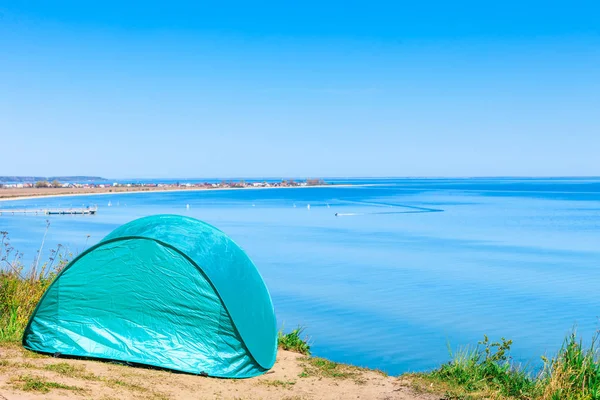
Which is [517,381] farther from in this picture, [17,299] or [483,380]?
[17,299]

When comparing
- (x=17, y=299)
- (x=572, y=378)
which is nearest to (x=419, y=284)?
(x=572, y=378)

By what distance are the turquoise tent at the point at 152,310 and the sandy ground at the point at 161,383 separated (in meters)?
0.26

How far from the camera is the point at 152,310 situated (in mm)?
9570

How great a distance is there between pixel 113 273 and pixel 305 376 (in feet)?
11.3

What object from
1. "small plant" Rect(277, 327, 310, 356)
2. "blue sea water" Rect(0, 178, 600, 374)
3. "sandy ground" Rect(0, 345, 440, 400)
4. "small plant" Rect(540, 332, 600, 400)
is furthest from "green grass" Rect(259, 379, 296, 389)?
"blue sea water" Rect(0, 178, 600, 374)

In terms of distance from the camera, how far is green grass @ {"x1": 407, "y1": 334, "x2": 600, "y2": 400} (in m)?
8.20

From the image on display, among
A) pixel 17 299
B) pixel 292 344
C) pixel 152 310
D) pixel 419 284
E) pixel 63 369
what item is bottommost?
pixel 419 284

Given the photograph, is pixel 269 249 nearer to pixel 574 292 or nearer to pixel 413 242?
pixel 413 242

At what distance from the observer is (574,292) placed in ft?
75.9

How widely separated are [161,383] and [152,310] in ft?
4.37

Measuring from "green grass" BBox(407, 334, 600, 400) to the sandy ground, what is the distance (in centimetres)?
47

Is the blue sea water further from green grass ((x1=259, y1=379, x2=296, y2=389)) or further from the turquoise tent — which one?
the turquoise tent

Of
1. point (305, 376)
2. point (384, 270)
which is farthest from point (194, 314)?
point (384, 270)

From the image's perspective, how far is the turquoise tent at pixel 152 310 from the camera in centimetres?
942
